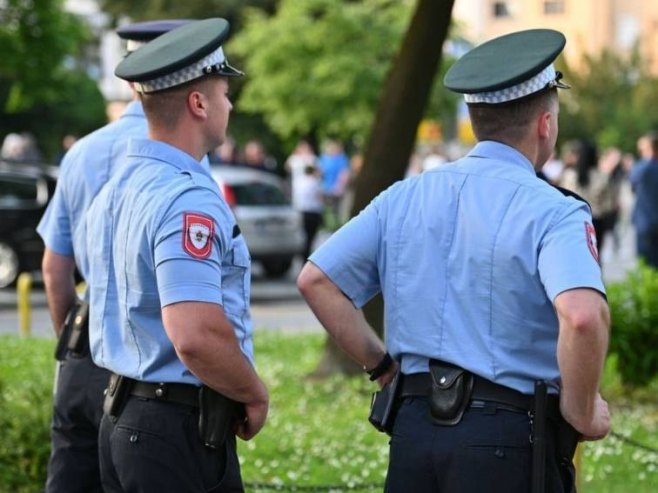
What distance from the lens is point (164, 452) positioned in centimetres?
391

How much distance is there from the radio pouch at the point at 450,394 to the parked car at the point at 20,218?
608 inches

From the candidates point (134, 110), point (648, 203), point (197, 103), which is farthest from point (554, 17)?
point (197, 103)

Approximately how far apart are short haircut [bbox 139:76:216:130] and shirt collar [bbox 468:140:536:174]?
835 mm

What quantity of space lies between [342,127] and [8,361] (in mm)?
22718

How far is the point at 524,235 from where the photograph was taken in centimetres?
362

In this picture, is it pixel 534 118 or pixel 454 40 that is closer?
pixel 534 118

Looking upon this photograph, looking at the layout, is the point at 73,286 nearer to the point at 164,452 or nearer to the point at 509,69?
the point at 164,452

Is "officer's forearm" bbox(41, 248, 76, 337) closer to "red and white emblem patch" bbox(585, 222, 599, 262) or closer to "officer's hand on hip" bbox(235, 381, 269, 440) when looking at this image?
"officer's hand on hip" bbox(235, 381, 269, 440)

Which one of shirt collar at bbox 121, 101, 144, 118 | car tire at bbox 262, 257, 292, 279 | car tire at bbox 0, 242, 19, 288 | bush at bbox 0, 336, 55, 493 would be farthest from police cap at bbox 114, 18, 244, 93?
car tire at bbox 262, 257, 292, 279

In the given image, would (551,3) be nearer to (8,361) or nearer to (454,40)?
(454,40)

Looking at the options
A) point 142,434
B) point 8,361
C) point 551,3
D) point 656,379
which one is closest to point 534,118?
point 142,434

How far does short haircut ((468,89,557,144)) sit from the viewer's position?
12.5 ft

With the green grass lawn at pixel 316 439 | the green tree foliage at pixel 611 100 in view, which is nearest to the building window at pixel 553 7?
the green tree foliage at pixel 611 100

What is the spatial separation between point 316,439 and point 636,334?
2.83 m
